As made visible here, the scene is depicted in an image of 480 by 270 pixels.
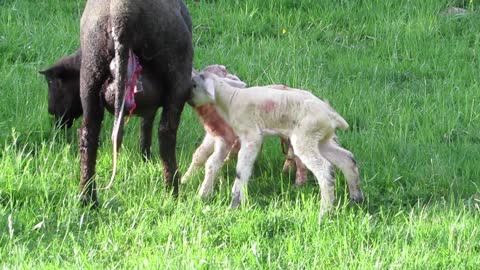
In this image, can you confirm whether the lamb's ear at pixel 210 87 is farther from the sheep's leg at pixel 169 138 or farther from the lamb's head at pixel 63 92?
the lamb's head at pixel 63 92

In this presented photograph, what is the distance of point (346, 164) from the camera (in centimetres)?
723

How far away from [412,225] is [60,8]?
5932mm

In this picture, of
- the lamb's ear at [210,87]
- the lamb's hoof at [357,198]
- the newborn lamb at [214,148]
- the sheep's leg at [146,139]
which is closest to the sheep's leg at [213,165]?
the newborn lamb at [214,148]

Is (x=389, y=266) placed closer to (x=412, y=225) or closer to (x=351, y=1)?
(x=412, y=225)

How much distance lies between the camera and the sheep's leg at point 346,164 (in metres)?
7.20

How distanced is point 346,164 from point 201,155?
107 centimetres

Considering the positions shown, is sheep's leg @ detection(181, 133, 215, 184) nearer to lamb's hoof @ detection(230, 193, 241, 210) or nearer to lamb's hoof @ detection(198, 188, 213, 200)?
lamb's hoof @ detection(198, 188, 213, 200)

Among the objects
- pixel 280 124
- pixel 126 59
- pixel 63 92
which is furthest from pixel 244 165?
pixel 63 92

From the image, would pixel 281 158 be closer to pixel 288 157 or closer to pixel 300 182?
pixel 288 157

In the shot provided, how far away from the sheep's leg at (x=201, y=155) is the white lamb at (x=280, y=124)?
258 mm

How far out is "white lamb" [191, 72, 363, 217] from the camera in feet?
22.8

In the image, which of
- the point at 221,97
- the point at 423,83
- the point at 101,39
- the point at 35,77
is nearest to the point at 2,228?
the point at 101,39

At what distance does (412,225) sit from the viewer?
6.57m

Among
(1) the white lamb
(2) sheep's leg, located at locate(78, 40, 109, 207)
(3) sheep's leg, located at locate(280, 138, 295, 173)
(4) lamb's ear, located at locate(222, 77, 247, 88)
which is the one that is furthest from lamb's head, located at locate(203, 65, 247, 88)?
(2) sheep's leg, located at locate(78, 40, 109, 207)
